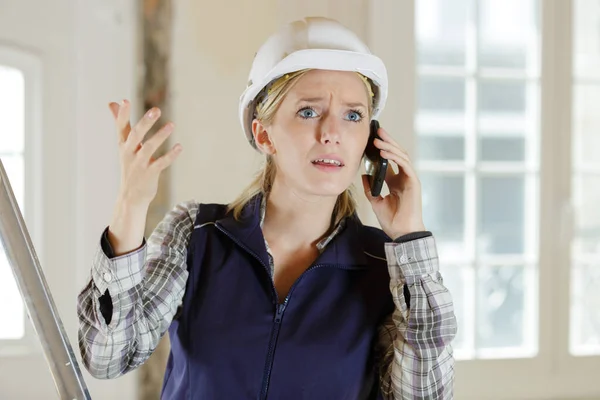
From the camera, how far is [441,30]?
2.60m

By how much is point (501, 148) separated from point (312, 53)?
1.62 meters

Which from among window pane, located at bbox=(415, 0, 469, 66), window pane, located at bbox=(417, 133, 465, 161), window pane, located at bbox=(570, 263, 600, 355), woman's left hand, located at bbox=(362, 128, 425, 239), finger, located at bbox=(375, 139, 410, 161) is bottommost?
window pane, located at bbox=(570, 263, 600, 355)

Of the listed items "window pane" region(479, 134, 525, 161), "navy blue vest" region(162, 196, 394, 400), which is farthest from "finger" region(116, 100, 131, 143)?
"window pane" region(479, 134, 525, 161)

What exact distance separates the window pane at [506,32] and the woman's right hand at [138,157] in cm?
190

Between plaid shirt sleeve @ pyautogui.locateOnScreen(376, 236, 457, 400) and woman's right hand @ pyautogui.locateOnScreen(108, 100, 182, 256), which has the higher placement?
woman's right hand @ pyautogui.locateOnScreen(108, 100, 182, 256)

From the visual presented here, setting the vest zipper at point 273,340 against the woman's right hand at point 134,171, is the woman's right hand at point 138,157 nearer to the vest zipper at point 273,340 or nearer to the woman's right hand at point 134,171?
the woman's right hand at point 134,171

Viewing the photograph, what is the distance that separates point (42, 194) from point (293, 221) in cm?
117

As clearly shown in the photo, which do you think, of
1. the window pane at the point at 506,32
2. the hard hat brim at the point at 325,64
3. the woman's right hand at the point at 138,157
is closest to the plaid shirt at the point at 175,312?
the woman's right hand at the point at 138,157

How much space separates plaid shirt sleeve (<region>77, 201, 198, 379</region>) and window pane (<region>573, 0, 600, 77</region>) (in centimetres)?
209

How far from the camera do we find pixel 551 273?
8.81 feet

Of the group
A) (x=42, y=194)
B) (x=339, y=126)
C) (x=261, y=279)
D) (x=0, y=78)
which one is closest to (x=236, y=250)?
(x=261, y=279)

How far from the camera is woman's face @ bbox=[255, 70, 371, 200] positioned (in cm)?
131

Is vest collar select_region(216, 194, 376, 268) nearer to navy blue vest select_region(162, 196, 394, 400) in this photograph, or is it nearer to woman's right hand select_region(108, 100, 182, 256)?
navy blue vest select_region(162, 196, 394, 400)

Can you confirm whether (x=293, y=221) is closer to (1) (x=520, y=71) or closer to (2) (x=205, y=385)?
(2) (x=205, y=385)
